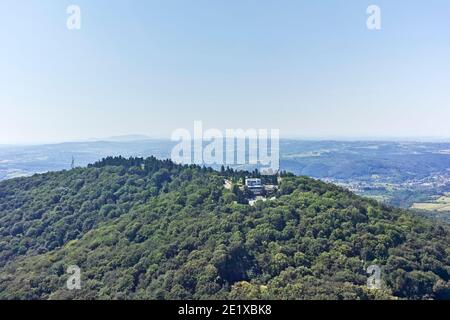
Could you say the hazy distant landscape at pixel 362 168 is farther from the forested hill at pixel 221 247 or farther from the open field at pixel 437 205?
the forested hill at pixel 221 247

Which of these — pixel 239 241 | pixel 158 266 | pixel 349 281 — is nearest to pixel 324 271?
pixel 349 281

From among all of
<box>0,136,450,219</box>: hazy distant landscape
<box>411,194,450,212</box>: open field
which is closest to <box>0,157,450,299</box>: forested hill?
<box>411,194,450,212</box>: open field

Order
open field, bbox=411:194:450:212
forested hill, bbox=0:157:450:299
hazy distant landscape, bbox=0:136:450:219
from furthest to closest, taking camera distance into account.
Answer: hazy distant landscape, bbox=0:136:450:219
open field, bbox=411:194:450:212
forested hill, bbox=0:157:450:299

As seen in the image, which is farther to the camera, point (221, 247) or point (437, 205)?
point (437, 205)

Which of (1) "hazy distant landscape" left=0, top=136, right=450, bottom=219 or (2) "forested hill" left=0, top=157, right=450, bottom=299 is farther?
(1) "hazy distant landscape" left=0, top=136, right=450, bottom=219

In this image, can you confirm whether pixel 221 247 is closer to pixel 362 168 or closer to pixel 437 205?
pixel 437 205

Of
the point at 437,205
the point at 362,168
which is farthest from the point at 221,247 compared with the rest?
the point at 362,168

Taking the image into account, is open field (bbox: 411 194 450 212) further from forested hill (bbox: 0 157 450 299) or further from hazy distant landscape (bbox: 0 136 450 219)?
forested hill (bbox: 0 157 450 299)

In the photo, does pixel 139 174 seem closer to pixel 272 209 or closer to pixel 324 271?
pixel 272 209
